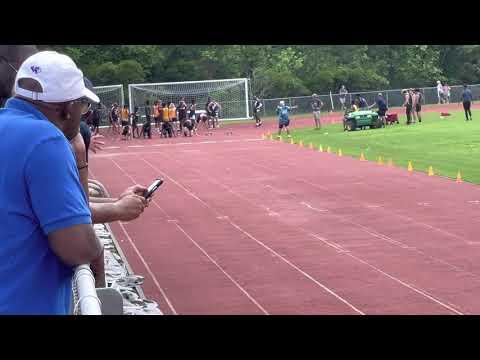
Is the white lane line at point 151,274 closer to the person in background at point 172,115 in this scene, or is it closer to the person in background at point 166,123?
the person in background at point 166,123

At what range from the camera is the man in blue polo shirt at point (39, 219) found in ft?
9.50

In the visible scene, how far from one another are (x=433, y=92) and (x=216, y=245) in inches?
2055

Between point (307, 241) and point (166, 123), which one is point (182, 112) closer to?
point (166, 123)

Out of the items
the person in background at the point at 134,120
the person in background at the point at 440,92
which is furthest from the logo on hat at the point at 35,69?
the person in background at the point at 440,92

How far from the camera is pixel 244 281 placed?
12141mm

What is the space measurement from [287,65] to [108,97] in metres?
20.0

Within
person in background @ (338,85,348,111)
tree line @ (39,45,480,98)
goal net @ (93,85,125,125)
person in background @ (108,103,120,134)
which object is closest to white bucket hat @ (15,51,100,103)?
person in background @ (108,103,120,134)

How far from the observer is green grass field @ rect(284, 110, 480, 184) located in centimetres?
2658

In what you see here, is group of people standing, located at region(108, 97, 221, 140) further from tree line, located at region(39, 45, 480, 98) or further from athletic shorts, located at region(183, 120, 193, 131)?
tree line, located at region(39, 45, 480, 98)

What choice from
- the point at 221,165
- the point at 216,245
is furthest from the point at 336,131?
the point at 216,245

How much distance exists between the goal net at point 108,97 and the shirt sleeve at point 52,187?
1873 inches

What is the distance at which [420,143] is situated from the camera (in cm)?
3412
